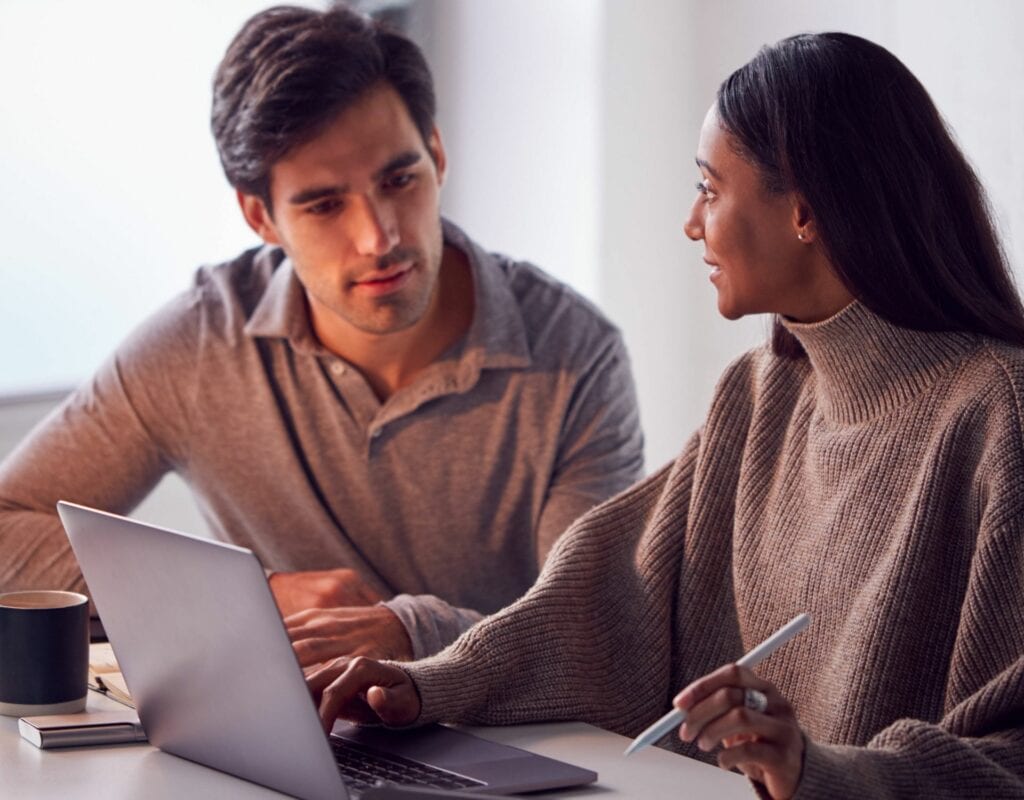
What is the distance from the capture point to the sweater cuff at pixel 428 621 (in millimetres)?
1654

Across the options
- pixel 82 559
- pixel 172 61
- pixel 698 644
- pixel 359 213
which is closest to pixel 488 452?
pixel 359 213

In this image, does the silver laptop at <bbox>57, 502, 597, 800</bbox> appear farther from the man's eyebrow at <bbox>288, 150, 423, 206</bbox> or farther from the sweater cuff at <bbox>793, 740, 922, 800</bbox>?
the man's eyebrow at <bbox>288, 150, 423, 206</bbox>

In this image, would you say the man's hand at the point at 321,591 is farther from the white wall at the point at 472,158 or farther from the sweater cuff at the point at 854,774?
the white wall at the point at 472,158

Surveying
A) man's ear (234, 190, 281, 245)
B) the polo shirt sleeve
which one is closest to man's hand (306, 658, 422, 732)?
the polo shirt sleeve

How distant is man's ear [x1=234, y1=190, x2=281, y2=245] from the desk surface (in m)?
1.00

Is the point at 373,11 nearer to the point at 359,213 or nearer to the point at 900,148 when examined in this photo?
the point at 359,213

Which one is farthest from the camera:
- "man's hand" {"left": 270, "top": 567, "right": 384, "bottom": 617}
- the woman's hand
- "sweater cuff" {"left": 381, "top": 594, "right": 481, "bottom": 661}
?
"man's hand" {"left": 270, "top": 567, "right": 384, "bottom": 617}

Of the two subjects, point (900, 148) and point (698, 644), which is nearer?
point (900, 148)

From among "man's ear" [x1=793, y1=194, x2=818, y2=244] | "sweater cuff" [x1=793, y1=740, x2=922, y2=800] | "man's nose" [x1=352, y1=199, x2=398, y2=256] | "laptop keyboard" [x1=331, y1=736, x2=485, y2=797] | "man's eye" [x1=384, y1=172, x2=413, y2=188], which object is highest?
"man's eye" [x1=384, y1=172, x2=413, y2=188]

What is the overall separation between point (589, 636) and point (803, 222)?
1.43ft

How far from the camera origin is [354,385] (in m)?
2.14

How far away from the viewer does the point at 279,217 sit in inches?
84.0

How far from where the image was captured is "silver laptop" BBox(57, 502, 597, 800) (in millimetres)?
1099

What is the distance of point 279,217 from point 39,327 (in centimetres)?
→ 102
